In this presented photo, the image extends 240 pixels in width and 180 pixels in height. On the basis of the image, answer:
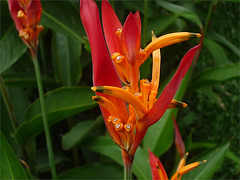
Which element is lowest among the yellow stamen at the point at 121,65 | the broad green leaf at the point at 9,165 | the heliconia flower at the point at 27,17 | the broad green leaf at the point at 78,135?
the broad green leaf at the point at 78,135

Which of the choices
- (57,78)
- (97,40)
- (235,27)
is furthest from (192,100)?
(97,40)

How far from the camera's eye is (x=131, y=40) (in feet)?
0.90

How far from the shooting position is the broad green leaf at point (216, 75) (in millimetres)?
803

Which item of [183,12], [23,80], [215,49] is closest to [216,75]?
[215,49]

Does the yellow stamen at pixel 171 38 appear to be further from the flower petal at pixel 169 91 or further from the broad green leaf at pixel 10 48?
the broad green leaf at pixel 10 48

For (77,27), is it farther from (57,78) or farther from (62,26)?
(57,78)

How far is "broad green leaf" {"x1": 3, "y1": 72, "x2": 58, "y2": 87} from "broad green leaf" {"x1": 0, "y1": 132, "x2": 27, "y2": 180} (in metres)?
0.33

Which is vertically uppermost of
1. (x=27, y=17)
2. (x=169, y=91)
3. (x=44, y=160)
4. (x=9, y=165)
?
(x=27, y=17)

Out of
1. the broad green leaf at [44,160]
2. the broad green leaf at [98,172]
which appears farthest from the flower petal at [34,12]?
the broad green leaf at [44,160]

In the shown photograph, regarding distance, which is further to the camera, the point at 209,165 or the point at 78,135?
the point at 78,135

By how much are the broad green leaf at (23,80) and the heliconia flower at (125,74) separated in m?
0.52

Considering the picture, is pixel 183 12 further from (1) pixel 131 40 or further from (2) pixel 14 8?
(1) pixel 131 40

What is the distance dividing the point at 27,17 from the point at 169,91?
327 mm

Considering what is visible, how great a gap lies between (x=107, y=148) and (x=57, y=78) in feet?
1.10
